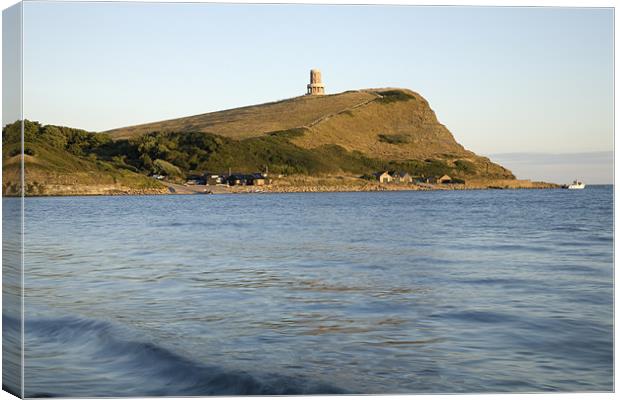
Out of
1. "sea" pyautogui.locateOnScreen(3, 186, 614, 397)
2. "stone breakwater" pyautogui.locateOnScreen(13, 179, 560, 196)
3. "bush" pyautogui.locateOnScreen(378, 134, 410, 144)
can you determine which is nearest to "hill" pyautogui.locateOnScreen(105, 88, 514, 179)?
"bush" pyautogui.locateOnScreen(378, 134, 410, 144)

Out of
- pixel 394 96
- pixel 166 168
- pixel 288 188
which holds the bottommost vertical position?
pixel 288 188

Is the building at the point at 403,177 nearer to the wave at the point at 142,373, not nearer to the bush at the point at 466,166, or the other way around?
the bush at the point at 466,166

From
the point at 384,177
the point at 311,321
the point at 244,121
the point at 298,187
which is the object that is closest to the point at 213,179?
the point at 298,187

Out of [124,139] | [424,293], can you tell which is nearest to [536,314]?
[424,293]

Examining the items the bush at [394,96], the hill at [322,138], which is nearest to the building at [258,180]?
the hill at [322,138]

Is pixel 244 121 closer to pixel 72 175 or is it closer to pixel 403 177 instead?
pixel 403 177

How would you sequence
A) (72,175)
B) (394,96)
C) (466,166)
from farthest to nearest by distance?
(466,166) → (72,175) → (394,96)

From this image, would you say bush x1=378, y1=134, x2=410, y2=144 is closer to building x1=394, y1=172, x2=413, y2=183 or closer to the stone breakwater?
building x1=394, y1=172, x2=413, y2=183
